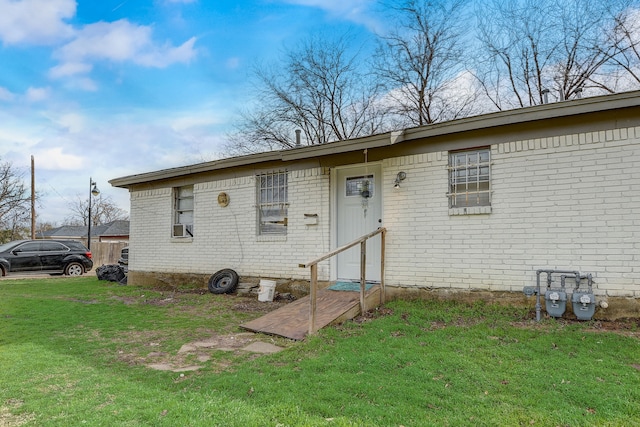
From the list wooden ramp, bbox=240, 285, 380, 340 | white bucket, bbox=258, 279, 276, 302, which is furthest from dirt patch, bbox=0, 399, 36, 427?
white bucket, bbox=258, 279, 276, 302

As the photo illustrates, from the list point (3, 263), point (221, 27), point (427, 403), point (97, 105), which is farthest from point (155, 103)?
point (427, 403)

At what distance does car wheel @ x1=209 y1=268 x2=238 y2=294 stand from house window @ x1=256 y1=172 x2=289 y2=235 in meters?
1.10

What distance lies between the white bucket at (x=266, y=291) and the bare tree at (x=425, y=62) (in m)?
11.6

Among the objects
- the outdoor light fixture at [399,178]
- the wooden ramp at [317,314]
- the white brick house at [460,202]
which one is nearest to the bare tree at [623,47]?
the white brick house at [460,202]

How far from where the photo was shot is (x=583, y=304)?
183 inches

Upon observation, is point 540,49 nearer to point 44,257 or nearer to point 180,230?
point 180,230

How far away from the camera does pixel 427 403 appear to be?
2693 millimetres

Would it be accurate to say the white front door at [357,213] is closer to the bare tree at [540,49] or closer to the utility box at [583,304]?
Answer: the utility box at [583,304]

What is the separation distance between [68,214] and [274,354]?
45165mm

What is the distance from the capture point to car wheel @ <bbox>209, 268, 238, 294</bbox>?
768cm

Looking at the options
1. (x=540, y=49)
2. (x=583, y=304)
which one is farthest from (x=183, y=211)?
(x=540, y=49)

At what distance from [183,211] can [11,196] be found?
2024cm

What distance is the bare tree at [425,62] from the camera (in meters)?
15.6

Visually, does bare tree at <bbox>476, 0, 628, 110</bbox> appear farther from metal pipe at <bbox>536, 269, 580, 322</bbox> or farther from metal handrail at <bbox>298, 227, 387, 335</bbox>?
metal handrail at <bbox>298, 227, 387, 335</bbox>
